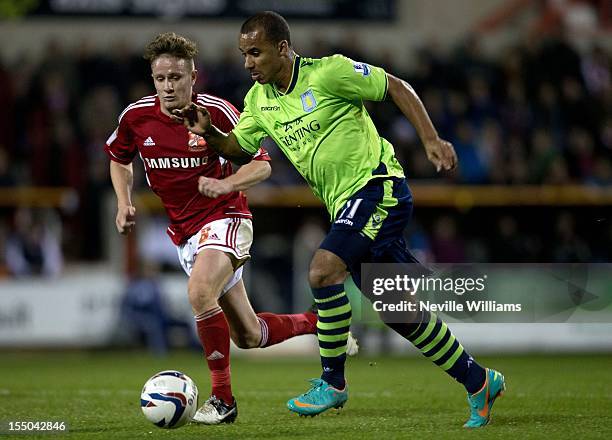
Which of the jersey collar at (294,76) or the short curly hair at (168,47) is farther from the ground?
the short curly hair at (168,47)

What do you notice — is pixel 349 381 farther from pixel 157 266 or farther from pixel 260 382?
pixel 157 266

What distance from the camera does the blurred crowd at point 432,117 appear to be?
51.3 ft

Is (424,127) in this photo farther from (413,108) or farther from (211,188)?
(211,188)

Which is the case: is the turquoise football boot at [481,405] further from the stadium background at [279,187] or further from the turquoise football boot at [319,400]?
the stadium background at [279,187]

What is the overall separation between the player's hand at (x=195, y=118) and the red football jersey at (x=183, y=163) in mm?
518

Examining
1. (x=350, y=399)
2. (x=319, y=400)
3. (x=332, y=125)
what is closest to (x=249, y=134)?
(x=332, y=125)

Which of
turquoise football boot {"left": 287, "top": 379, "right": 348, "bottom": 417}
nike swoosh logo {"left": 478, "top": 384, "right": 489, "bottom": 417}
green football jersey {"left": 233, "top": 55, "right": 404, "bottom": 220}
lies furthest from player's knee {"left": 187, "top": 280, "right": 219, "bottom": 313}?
nike swoosh logo {"left": 478, "top": 384, "right": 489, "bottom": 417}

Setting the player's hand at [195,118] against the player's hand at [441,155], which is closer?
the player's hand at [441,155]

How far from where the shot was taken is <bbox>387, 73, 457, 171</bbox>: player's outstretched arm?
592 cm

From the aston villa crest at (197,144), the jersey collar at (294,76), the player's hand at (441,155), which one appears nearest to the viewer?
the player's hand at (441,155)

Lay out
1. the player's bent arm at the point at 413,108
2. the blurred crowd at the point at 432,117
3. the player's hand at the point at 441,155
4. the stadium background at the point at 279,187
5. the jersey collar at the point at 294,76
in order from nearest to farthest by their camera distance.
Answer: the player's hand at the point at 441,155, the player's bent arm at the point at 413,108, the jersey collar at the point at 294,76, the stadium background at the point at 279,187, the blurred crowd at the point at 432,117

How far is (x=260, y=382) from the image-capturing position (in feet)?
33.1

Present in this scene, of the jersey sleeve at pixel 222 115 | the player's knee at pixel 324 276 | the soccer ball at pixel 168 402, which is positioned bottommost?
the soccer ball at pixel 168 402

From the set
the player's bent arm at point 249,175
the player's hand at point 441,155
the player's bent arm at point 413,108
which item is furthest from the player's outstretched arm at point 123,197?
the player's hand at point 441,155
